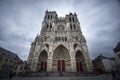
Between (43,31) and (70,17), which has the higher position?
(70,17)

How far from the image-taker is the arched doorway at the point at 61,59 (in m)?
20.6

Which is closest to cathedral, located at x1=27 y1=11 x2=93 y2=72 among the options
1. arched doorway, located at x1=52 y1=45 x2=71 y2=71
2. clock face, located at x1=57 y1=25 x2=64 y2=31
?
arched doorway, located at x1=52 y1=45 x2=71 y2=71

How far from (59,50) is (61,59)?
9.15 ft

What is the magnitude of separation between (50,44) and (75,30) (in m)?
10.2

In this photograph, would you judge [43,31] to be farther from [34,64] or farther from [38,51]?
[34,64]

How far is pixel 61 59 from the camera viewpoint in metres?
21.8

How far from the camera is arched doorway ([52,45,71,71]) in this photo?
67.5 feet

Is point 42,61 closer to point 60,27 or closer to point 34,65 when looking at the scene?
point 34,65

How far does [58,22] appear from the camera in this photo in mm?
27750

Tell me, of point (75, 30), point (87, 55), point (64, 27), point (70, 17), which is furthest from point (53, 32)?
point (87, 55)

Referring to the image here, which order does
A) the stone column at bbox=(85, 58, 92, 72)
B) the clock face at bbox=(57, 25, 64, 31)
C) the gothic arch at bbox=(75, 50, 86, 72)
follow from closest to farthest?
the stone column at bbox=(85, 58, 92, 72)
the gothic arch at bbox=(75, 50, 86, 72)
the clock face at bbox=(57, 25, 64, 31)

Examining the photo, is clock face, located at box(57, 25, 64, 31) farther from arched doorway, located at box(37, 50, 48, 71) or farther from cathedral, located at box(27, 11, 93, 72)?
arched doorway, located at box(37, 50, 48, 71)

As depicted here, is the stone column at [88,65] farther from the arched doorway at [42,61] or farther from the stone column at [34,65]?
the stone column at [34,65]

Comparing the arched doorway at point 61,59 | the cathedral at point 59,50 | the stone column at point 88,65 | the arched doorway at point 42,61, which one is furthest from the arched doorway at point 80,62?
the arched doorway at point 42,61
